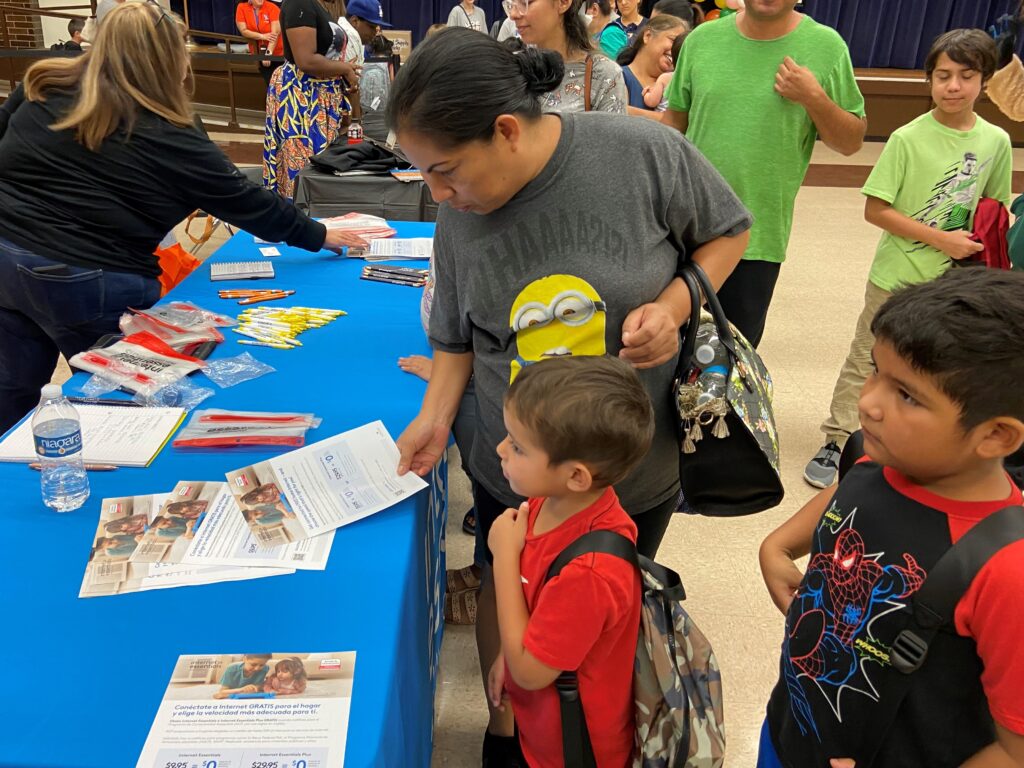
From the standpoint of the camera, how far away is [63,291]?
2.07 metres

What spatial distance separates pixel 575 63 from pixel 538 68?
1.41m

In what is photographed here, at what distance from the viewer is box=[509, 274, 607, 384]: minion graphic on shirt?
1.26 m

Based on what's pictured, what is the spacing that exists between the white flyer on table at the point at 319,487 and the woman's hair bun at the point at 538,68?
704mm

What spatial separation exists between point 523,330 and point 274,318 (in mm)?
1137

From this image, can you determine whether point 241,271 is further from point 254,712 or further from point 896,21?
point 896,21

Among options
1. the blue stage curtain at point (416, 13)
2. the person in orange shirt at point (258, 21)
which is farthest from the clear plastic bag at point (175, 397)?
the blue stage curtain at point (416, 13)

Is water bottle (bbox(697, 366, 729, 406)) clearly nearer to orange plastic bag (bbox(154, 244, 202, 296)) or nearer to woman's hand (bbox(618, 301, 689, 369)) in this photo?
woman's hand (bbox(618, 301, 689, 369))

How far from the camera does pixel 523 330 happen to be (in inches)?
50.9

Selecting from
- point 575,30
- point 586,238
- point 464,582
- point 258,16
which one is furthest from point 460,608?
point 258,16

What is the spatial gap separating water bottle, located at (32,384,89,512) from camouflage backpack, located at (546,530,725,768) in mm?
867

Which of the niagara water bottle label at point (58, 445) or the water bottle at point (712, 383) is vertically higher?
the water bottle at point (712, 383)

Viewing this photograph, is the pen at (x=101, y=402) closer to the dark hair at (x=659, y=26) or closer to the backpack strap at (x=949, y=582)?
the backpack strap at (x=949, y=582)

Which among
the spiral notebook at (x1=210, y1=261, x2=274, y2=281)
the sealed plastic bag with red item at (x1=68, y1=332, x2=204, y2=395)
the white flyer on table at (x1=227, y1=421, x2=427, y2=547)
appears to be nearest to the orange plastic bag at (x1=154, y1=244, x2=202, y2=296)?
the spiral notebook at (x1=210, y1=261, x2=274, y2=281)

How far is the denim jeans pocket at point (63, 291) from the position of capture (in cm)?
204
